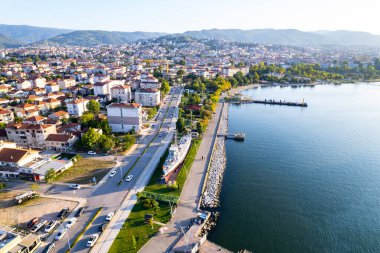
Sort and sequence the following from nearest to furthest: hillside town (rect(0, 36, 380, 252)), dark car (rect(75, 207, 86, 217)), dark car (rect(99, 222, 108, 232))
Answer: dark car (rect(99, 222, 108, 232)) < hillside town (rect(0, 36, 380, 252)) < dark car (rect(75, 207, 86, 217))

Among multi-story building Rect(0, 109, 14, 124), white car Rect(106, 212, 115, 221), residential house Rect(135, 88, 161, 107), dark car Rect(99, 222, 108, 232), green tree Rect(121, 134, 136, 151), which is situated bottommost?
dark car Rect(99, 222, 108, 232)

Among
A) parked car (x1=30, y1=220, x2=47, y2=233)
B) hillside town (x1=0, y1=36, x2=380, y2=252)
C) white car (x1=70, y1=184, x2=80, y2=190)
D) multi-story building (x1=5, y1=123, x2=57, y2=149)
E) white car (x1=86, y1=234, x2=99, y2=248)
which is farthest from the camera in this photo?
multi-story building (x1=5, y1=123, x2=57, y2=149)

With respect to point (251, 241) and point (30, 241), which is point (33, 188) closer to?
point (30, 241)

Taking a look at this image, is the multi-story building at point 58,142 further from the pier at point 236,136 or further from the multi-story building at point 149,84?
the multi-story building at point 149,84

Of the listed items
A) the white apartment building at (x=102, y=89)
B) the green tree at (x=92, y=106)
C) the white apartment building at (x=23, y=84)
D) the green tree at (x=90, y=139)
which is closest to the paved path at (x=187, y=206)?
the green tree at (x=90, y=139)

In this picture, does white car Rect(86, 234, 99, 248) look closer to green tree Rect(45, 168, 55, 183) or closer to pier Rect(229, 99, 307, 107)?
green tree Rect(45, 168, 55, 183)

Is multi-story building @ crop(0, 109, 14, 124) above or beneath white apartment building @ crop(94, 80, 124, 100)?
beneath

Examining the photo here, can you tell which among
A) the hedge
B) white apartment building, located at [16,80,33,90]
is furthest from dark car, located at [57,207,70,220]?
white apartment building, located at [16,80,33,90]

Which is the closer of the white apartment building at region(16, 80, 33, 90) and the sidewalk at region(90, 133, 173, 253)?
the sidewalk at region(90, 133, 173, 253)
